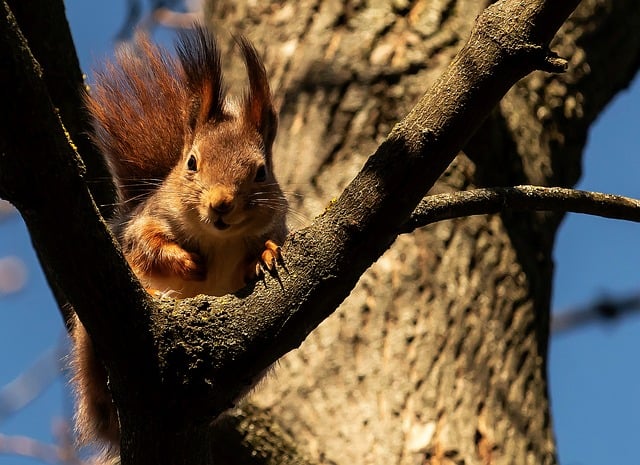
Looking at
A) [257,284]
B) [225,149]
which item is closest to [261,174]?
[225,149]

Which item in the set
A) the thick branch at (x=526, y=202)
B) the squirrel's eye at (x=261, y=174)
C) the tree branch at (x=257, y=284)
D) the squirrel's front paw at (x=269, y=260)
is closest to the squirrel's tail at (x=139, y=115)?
the squirrel's eye at (x=261, y=174)

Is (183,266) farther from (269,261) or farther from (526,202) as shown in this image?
(526,202)

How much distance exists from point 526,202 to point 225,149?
966 mm

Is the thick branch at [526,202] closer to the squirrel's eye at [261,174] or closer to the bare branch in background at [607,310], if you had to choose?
the squirrel's eye at [261,174]

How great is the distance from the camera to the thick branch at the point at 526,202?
1945 millimetres

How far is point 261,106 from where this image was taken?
2.87 m

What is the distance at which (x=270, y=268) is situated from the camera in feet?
6.30

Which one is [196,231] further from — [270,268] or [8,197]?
[8,197]

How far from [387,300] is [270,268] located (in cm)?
104

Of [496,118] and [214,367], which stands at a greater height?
[496,118]

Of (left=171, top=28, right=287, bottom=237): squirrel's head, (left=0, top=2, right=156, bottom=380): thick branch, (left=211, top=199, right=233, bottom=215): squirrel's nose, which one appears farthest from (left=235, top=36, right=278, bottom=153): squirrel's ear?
(left=0, top=2, right=156, bottom=380): thick branch

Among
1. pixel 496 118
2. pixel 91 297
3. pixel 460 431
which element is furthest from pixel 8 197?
pixel 496 118

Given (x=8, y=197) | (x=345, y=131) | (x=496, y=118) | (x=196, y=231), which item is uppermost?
(x=496, y=118)

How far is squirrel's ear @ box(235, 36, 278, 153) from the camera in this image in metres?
2.77
